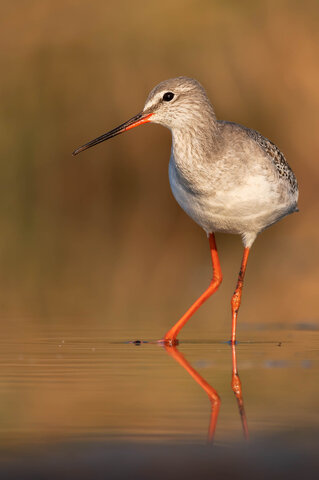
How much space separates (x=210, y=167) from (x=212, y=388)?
91.1 inches

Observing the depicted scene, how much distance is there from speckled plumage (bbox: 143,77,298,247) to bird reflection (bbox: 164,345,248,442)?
3.68 feet

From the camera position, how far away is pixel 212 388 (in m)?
5.18

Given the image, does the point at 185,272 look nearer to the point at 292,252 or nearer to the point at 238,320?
the point at 292,252

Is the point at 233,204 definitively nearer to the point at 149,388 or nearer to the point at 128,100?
the point at 149,388

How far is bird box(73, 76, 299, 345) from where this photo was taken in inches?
280

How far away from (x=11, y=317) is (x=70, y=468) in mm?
4253

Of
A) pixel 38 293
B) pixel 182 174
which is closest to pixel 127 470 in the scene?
pixel 182 174

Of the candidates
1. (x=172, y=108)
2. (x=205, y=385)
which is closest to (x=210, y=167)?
(x=172, y=108)

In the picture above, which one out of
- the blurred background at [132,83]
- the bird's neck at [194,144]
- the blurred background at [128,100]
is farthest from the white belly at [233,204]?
the blurred background at [132,83]

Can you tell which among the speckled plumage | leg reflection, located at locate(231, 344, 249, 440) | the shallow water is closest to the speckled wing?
the speckled plumage

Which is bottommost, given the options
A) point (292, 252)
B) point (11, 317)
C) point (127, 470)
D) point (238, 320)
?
point (292, 252)

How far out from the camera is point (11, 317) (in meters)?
7.71

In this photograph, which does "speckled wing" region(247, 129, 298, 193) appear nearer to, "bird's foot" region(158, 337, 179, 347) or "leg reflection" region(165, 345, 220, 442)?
"bird's foot" region(158, 337, 179, 347)

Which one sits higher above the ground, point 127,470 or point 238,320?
point 127,470
